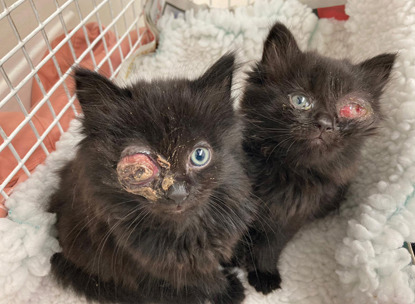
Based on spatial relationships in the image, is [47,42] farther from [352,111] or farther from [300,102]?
[352,111]

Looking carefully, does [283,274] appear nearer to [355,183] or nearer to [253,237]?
[253,237]

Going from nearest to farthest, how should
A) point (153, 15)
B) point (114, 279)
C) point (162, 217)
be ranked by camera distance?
1. point (162, 217)
2. point (114, 279)
3. point (153, 15)

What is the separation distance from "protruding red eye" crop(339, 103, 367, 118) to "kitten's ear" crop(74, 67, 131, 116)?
1.90ft

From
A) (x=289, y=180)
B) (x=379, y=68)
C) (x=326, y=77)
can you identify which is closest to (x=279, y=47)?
(x=326, y=77)

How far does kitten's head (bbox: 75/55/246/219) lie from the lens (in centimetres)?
73

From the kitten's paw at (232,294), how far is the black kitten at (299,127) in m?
0.11

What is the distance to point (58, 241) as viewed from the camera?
4.11ft

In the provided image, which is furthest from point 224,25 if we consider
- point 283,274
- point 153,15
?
point 283,274

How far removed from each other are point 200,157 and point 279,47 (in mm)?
601

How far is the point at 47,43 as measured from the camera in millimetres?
1143

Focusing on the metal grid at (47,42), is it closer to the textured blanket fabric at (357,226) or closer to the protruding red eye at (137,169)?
the textured blanket fabric at (357,226)

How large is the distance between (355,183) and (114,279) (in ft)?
3.16

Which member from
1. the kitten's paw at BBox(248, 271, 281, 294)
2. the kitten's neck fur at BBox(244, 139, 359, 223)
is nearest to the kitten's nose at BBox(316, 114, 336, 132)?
the kitten's neck fur at BBox(244, 139, 359, 223)

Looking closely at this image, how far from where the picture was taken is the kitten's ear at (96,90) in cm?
84
